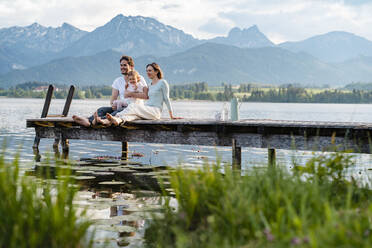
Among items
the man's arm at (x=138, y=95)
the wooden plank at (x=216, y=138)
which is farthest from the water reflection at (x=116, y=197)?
the man's arm at (x=138, y=95)

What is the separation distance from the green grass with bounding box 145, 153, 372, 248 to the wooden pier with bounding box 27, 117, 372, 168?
152 inches

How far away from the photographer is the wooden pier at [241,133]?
30.2 feet

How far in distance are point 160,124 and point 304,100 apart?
491ft

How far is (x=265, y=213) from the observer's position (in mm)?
4148

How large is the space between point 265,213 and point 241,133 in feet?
21.0

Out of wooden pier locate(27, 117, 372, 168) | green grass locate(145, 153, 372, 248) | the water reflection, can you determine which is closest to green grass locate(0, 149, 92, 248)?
the water reflection

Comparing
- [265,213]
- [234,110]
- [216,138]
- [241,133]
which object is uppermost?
[234,110]

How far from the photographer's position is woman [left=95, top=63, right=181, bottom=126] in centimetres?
1130

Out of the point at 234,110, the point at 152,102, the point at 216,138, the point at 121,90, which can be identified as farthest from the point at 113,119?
the point at 234,110

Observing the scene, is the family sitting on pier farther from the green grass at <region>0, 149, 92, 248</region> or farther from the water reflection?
the green grass at <region>0, 149, 92, 248</region>

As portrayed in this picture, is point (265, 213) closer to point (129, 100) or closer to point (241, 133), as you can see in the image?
point (241, 133)

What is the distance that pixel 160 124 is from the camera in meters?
11.0

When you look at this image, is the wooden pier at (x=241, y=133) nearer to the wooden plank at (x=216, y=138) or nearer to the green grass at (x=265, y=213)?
the wooden plank at (x=216, y=138)

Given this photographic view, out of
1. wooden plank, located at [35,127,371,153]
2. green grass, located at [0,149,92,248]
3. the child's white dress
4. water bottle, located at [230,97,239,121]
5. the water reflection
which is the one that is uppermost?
the child's white dress
